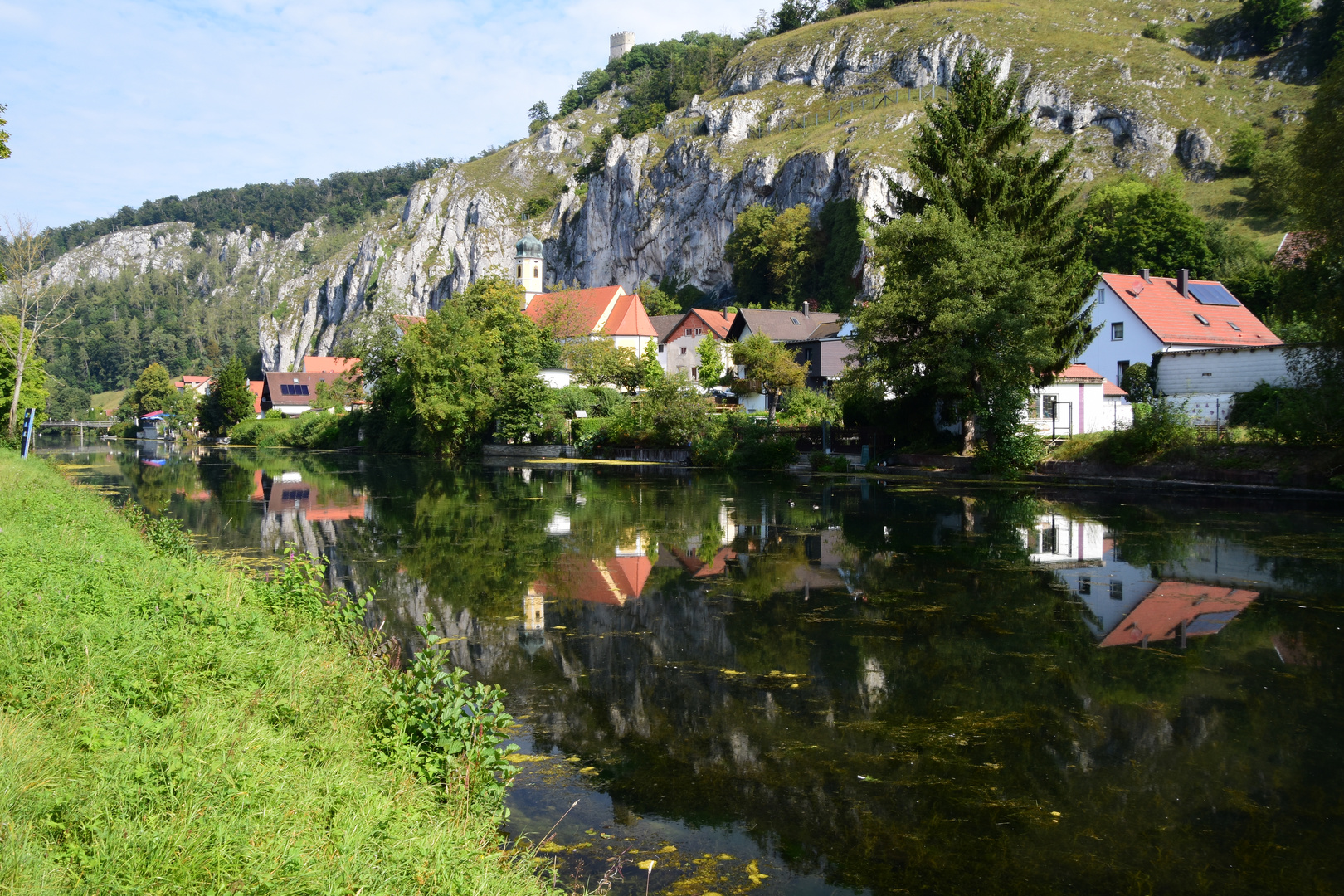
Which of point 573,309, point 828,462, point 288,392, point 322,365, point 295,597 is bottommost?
point 828,462

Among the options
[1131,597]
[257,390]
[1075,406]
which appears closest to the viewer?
[1131,597]

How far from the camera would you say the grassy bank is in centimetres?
395

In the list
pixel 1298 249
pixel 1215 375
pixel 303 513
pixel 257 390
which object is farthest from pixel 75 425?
pixel 1298 249

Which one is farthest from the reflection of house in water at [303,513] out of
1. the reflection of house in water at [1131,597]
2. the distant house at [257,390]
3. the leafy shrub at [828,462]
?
the distant house at [257,390]

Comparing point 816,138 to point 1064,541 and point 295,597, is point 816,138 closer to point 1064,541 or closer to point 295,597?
point 1064,541

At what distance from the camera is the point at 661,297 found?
115 metres

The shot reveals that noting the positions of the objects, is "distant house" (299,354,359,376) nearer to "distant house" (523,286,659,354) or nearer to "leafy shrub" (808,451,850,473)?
"distant house" (523,286,659,354)

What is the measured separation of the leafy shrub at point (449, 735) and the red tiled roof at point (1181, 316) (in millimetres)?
48911

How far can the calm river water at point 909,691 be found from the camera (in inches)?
226

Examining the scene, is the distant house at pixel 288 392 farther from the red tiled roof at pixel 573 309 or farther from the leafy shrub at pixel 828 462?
the leafy shrub at pixel 828 462

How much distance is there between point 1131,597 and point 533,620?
28.8 feet

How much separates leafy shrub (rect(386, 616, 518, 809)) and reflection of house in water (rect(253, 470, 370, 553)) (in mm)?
→ 8203

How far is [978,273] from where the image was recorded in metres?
32.4

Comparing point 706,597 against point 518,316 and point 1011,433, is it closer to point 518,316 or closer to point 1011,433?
point 1011,433
